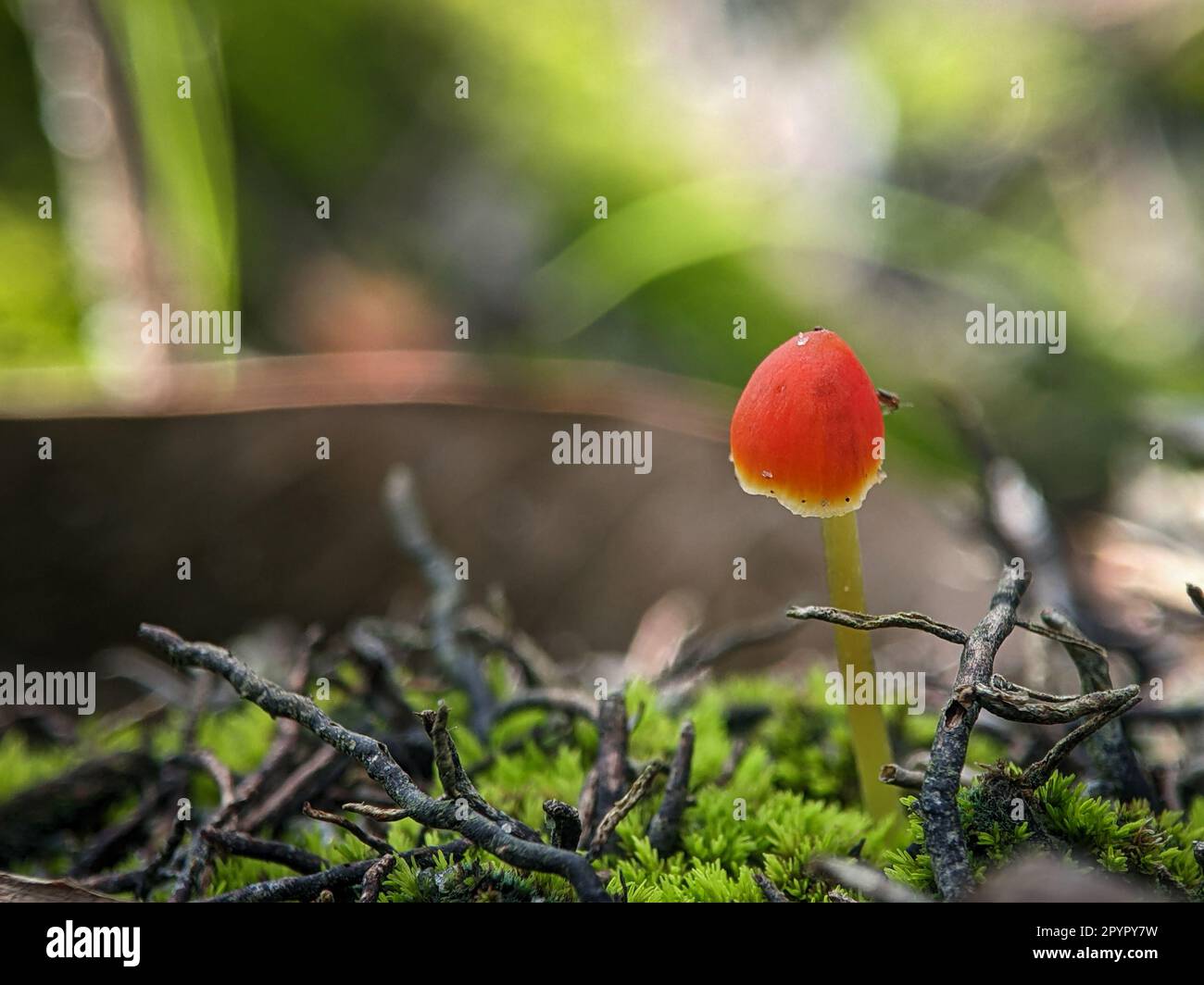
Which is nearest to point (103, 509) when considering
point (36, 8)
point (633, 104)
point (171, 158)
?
point (171, 158)

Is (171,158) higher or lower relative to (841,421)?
higher

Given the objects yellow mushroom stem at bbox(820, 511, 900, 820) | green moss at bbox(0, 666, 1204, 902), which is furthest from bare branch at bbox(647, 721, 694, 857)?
yellow mushroom stem at bbox(820, 511, 900, 820)

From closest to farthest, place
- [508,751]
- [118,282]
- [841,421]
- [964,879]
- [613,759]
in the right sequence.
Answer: [964,879], [841,421], [613,759], [508,751], [118,282]

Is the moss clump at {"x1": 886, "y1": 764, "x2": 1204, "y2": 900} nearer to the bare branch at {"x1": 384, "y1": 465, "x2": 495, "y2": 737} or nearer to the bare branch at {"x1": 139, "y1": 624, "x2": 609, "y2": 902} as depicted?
the bare branch at {"x1": 139, "y1": 624, "x2": 609, "y2": 902}

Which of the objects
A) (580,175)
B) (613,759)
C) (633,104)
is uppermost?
(633,104)

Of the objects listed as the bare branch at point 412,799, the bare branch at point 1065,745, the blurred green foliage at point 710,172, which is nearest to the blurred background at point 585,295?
the blurred green foliage at point 710,172

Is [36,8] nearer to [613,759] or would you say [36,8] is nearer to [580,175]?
[580,175]
